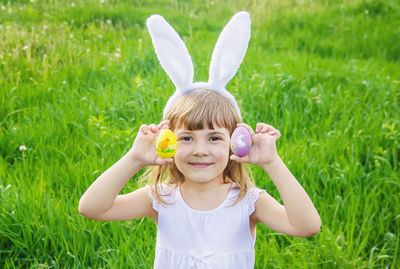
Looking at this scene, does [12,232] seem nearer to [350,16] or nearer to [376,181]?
[376,181]

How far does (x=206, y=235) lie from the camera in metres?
1.70

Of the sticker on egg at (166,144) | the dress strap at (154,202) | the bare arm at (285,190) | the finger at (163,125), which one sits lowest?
the dress strap at (154,202)

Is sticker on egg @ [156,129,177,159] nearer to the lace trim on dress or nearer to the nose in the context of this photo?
the nose

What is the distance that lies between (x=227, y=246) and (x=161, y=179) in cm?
40

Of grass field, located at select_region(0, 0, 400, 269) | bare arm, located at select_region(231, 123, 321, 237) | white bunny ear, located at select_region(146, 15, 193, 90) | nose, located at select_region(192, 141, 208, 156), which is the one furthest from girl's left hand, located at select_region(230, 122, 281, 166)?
grass field, located at select_region(0, 0, 400, 269)

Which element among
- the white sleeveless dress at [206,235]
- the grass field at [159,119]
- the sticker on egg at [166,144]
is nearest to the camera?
the sticker on egg at [166,144]

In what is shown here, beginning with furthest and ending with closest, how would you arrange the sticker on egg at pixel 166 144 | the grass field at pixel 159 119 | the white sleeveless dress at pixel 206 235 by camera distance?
the grass field at pixel 159 119 → the white sleeveless dress at pixel 206 235 → the sticker on egg at pixel 166 144

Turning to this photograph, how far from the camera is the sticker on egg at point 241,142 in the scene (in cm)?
161

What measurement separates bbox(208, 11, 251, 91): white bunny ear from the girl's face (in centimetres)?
24

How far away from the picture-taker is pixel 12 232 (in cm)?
235

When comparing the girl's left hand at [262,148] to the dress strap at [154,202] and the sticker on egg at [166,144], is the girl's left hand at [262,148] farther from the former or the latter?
the dress strap at [154,202]

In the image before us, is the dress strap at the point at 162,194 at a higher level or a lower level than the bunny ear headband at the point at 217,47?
lower

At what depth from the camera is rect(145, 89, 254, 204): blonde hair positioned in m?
1.67

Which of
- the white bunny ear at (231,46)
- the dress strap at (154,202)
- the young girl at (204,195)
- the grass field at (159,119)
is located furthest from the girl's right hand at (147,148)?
the grass field at (159,119)
